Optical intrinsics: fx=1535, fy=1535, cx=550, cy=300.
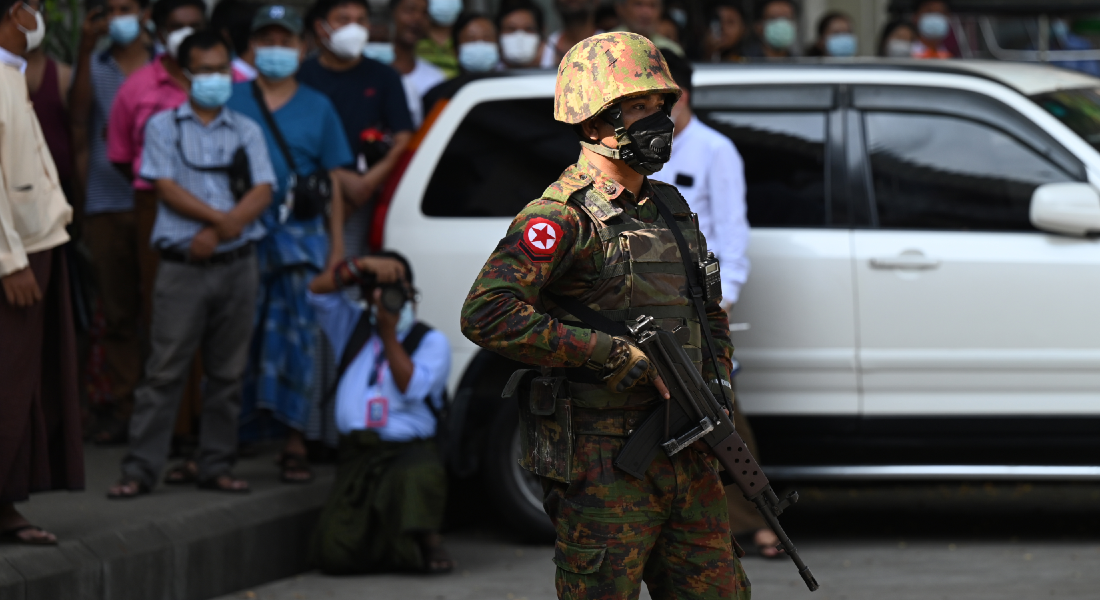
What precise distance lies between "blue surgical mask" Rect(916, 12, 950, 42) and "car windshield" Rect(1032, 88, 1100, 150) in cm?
378

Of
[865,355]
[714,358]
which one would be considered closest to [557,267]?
[714,358]

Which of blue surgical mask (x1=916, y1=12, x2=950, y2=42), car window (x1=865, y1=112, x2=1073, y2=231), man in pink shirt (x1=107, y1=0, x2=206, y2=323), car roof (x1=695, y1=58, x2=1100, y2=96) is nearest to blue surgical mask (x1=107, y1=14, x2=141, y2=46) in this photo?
man in pink shirt (x1=107, y1=0, x2=206, y2=323)

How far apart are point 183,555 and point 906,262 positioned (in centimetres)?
299

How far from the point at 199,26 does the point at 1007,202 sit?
149 inches

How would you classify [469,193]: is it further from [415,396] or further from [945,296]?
[945,296]

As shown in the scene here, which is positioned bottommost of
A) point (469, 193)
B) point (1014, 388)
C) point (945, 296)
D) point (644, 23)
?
point (1014, 388)

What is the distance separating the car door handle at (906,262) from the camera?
610 cm

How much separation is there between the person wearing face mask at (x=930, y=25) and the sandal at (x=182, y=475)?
5831 millimetres

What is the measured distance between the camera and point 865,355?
615 cm

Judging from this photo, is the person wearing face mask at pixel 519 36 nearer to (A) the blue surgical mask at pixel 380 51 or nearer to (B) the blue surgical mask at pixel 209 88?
(A) the blue surgical mask at pixel 380 51

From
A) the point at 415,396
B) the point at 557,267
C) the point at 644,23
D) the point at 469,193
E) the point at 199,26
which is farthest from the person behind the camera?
the point at 644,23

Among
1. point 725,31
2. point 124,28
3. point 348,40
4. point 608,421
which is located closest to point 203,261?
point 348,40

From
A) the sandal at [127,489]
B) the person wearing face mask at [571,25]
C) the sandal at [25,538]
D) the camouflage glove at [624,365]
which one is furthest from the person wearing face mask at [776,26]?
A: the camouflage glove at [624,365]

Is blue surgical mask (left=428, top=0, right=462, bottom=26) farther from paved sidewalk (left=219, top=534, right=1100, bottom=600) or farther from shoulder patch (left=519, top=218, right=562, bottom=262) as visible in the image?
shoulder patch (left=519, top=218, right=562, bottom=262)
